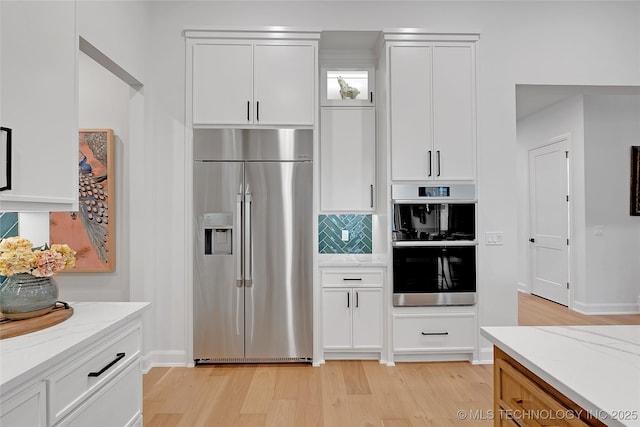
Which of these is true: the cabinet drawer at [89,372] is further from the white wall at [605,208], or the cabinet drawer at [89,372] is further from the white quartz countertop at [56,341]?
the white wall at [605,208]

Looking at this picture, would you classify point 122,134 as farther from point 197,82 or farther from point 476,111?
point 476,111

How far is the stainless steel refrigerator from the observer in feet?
10.2

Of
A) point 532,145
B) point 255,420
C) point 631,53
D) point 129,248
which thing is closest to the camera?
point 255,420

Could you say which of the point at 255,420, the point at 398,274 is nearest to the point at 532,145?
the point at 398,274

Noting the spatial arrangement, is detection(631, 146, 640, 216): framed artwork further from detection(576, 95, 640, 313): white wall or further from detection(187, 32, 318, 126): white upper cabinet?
detection(187, 32, 318, 126): white upper cabinet

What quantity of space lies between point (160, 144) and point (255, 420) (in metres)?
2.39

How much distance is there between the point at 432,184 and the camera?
3.16 m

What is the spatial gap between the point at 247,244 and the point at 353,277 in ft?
3.23

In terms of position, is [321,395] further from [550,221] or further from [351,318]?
[550,221]

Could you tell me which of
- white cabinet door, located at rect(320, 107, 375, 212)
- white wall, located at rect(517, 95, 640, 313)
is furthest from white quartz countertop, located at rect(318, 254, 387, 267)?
white wall, located at rect(517, 95, 640, 313)

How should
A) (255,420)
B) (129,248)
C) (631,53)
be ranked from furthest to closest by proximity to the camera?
(631,53) < (129,248) < (255,420)

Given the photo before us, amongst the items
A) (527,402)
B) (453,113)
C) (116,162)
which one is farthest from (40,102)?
(453,113)

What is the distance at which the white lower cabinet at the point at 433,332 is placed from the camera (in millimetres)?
3141

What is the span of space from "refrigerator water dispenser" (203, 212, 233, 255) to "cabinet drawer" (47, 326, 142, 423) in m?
1.38
